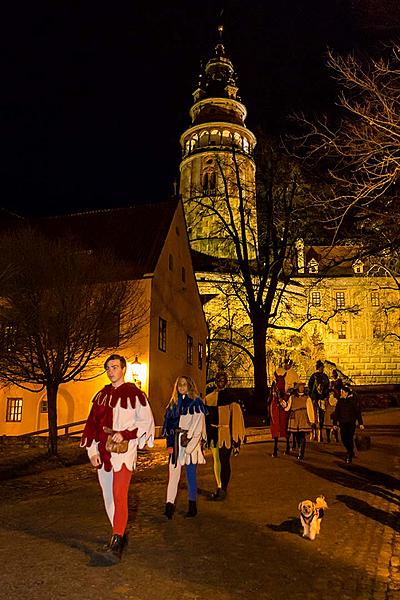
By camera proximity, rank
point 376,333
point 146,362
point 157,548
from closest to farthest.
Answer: point 157,548 → point 146,362 → point 376,333

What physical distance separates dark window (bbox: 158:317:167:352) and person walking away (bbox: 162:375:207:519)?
59.5ft

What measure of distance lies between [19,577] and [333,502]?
17.9 feet

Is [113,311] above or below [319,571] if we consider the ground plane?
above

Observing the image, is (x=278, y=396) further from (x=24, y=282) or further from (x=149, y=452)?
(x=24, y=282)

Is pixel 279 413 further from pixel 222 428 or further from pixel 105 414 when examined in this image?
pixel 105 414

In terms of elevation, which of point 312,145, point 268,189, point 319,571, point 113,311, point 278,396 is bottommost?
point 319,571

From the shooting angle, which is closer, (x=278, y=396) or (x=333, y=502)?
(x=333, y=502)

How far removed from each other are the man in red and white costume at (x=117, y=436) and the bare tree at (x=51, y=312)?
11056mm

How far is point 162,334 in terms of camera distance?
88.1 feet

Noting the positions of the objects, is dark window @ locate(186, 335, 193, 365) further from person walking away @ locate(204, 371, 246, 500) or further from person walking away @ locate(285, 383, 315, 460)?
person walking away @ locate(204, 371, 246, 500)

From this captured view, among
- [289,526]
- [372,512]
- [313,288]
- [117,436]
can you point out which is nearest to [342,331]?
[313,288]

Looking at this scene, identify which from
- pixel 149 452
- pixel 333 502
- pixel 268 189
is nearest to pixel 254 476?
pixel 333 502

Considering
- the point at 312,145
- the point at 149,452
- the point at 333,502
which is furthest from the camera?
the point at 149,452

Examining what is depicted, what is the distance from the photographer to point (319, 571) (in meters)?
5.69
